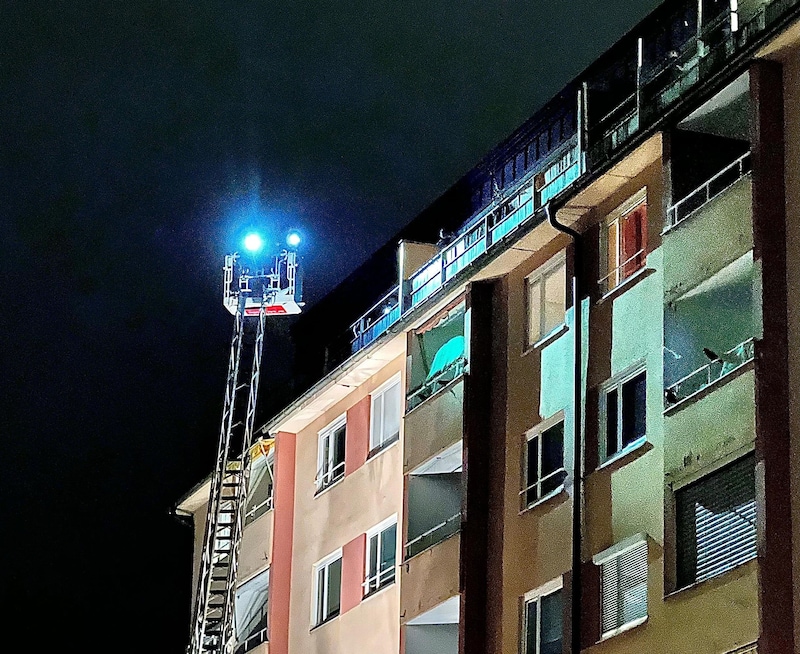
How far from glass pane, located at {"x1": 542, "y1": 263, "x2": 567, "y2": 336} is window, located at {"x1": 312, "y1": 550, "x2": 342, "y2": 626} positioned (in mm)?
9571

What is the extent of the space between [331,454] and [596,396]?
12231 millimetres

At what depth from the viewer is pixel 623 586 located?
26.6 meters

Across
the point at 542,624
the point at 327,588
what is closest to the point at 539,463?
the point at 542,624

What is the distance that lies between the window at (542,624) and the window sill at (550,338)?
472cm

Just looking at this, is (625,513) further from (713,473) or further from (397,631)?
(397,631)

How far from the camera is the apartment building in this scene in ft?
78.0

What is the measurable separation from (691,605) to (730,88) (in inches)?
318

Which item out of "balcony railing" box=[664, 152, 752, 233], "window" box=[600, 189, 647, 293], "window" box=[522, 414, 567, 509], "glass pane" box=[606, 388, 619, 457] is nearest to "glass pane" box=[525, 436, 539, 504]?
"window" box=[522, 414, 567, 509]

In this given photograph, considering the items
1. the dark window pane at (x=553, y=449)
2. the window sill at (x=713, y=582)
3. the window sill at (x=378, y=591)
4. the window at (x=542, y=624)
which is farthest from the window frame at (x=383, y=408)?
the window sill at (x=713, y=582)

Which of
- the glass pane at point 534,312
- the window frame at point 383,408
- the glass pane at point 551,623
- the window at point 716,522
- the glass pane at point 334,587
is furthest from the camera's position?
the glass pane at point 334,587

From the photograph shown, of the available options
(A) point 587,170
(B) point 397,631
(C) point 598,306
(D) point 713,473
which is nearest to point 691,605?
(D) point 713,473

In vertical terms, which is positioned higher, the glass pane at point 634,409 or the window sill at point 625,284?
the window sill at point 625,284

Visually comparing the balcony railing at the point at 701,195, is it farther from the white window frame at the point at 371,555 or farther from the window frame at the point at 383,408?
the white window frame at the point at 371,555

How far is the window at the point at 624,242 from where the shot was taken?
2819 cm
